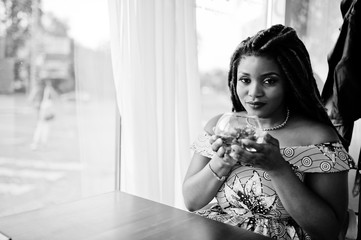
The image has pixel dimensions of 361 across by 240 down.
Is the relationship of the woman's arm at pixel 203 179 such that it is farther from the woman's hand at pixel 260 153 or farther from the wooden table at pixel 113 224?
the wooden table at pixel 113 224

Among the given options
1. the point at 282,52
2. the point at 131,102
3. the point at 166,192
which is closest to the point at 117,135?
the point at 131,102

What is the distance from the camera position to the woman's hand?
97 centimetres

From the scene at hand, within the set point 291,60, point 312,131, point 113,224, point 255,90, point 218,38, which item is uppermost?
point 218,38

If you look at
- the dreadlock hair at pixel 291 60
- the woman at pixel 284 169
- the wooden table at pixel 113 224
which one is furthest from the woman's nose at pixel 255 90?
the wooden table at pixel 113 224

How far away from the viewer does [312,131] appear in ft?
4.08

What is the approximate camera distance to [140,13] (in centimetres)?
180

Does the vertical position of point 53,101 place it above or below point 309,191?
above

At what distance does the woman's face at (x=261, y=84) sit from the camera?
46.1 inches

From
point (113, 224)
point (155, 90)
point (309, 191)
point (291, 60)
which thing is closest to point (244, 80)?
point (291, 60)

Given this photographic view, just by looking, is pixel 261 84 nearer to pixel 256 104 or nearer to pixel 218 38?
pixel 256 104

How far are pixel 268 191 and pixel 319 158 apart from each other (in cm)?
20

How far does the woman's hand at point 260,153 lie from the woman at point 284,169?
3cm

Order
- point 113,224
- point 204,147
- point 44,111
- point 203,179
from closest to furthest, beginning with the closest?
point 113,224 < point 203,179 < point 204,147 < point 44,111

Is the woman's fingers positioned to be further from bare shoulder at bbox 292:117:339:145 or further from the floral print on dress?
Answer: bare shoulder at bbox 292:117:339:145
